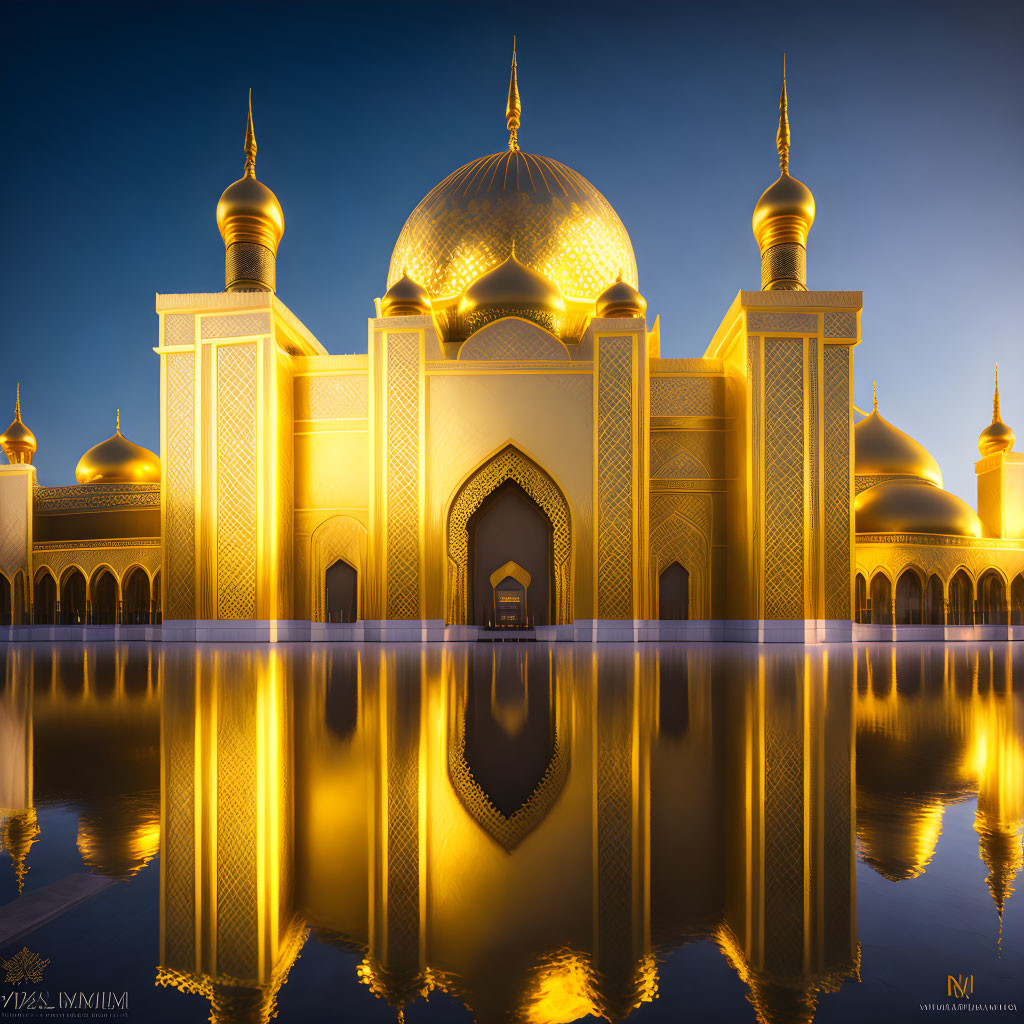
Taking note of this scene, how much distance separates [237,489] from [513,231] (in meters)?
7.06

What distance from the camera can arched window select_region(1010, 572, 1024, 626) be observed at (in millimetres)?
13664

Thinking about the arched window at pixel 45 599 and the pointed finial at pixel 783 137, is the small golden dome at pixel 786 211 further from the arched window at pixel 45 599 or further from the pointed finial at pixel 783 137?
the arched window at pixel 45 599

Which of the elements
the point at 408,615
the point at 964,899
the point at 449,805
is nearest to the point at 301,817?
the point at 449,805

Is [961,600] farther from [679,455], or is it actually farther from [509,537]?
[509,537]

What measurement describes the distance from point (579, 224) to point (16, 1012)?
14.9 m

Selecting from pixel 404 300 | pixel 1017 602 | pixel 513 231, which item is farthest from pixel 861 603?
pixel 404 300

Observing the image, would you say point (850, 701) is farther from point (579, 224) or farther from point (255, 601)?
point (579, 224)

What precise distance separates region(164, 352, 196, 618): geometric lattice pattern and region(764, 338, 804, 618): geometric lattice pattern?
856 centimetres

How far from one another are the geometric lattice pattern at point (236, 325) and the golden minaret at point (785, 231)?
8.27 m

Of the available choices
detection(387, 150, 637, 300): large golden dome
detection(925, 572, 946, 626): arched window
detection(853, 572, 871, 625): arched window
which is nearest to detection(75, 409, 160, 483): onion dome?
detection(387, 150, 637, 300): large golden dome

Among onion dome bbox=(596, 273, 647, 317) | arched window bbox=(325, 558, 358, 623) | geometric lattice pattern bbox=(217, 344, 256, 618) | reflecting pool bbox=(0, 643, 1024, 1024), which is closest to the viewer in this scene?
reflecting pool bbox=(0, 643, 1024, 1024)

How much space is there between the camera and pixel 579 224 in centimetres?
1429

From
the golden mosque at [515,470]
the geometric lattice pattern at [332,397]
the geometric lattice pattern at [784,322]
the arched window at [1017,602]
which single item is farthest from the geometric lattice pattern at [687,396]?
the arched window at [1017,602]

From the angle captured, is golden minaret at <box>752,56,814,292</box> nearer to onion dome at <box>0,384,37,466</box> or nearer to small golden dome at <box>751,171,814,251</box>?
small golden dome at <box>751,171,814,251</box>
